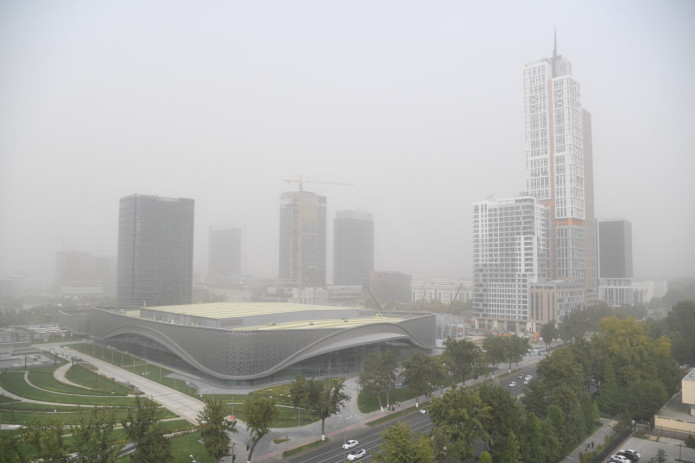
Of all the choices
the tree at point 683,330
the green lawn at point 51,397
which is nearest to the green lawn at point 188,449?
the green lawn at point 51,397

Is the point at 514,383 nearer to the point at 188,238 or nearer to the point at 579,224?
the point at 579,224

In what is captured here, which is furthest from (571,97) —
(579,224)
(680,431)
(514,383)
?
Answer: (680,431)

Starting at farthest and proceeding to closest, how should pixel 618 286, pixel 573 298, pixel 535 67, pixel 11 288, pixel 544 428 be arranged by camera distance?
pixel 618 286
pixel 11 288
pixel 535 67
pixel 573 298
pixel 544 428

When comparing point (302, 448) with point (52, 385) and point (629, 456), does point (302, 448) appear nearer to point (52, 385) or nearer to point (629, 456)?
point (629, 456)

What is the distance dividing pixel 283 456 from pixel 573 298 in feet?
312

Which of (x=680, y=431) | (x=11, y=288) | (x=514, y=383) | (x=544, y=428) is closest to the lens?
(x=544, y=428)

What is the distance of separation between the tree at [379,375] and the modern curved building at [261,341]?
32.4ft

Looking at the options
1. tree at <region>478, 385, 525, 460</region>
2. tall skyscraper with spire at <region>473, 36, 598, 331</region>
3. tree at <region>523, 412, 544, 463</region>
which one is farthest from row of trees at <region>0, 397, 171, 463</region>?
tall skyscraper with spire at <region>473, 36, 598, 331</region>

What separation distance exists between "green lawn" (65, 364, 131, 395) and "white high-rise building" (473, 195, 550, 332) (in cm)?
8009

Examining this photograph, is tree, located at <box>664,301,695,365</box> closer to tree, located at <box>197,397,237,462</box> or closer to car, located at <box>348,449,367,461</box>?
car, located at <box>348,449,367,461</box>

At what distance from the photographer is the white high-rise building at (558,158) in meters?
110

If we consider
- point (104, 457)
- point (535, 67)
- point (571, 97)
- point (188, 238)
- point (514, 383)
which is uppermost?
point (535, 67)

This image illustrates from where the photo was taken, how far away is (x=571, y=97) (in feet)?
362

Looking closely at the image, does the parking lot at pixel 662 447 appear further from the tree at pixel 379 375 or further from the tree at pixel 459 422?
the tree at pixel 379 375
